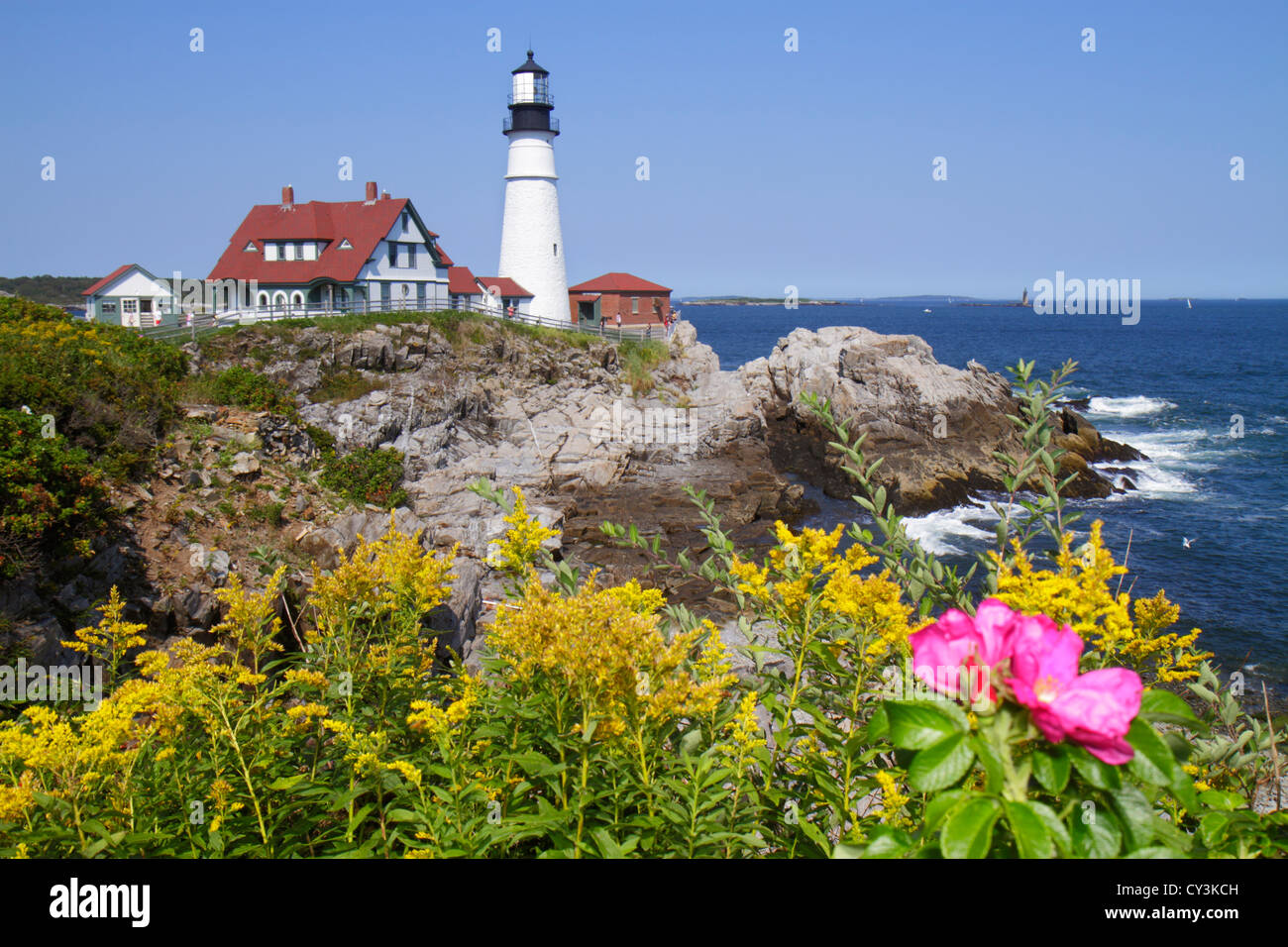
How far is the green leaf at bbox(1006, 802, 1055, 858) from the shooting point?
141cm

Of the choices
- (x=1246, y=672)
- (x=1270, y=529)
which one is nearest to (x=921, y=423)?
(x=1270, y=529)

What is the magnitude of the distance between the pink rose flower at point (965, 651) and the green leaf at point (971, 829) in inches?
7.2

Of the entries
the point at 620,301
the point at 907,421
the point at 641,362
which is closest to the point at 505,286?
the point at 641,362

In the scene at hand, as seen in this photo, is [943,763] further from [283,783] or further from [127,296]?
[127,296]

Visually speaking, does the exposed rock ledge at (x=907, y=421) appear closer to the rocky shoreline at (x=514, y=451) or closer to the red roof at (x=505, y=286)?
the rocky shoreline at (x=514, y=451)

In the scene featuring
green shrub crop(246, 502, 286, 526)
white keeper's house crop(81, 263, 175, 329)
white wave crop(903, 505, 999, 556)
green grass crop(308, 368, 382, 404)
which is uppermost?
white keeper's house crop(81, 263, 175, 329)

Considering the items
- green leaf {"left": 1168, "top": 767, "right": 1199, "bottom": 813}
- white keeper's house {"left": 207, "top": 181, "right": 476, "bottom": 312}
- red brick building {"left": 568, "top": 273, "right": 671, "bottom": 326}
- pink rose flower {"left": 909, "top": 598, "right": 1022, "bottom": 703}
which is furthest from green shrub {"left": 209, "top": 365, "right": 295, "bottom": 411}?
red brick building {"left": 568, "top": 273, "right": 671, "bottom": 326}

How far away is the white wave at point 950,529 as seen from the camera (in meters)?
29.0

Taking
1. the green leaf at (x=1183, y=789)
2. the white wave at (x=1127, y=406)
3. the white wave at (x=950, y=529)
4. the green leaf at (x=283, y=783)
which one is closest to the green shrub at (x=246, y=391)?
the white wave at (x=950, y=529)

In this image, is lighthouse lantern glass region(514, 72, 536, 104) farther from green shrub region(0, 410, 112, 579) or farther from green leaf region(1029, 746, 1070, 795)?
green leaf region(1029, 746, 1070, 795)

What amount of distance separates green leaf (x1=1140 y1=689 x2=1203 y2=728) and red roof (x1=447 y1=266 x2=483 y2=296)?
1966 inches

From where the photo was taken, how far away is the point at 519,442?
36.1 m

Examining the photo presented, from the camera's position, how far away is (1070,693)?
1410mm

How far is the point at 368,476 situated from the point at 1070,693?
26.9 m
